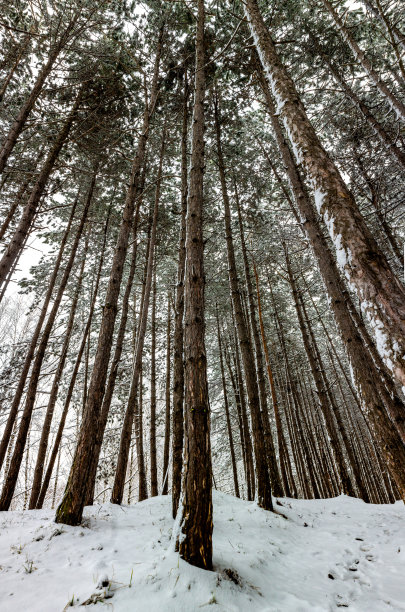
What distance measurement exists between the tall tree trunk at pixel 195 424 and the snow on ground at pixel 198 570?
0.22 meters

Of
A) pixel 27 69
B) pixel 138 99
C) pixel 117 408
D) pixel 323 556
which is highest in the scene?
pixel 138 99

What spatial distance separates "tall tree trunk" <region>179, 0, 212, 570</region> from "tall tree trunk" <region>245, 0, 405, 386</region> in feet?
6.17

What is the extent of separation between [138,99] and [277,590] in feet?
37.9

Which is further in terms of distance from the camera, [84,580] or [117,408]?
Answer: [117,408]

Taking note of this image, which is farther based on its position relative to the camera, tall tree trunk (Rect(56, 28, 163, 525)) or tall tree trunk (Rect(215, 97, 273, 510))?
tall tree trunk (Rect(215, 97, 273, 510))

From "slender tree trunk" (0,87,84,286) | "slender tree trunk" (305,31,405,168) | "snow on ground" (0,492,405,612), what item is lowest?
"snow on ground" (0,492,405,612)

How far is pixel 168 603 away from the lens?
2.12 m

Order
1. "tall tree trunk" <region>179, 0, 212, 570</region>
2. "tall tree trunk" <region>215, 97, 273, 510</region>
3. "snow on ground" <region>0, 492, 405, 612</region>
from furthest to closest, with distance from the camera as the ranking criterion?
"tall tree trunk" <region>215, 97, 273, 510</region> → "tall tree trunk" <region>179, 0, 212, 570</region> → "snow on ground" <region>0, 492, 405, 612</region>

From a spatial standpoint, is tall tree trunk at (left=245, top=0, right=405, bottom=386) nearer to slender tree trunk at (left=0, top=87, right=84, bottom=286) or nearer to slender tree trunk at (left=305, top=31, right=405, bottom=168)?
slender tree trunk at (left=0, top=87, right=84, bottom=286)

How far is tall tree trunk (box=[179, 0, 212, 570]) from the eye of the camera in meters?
2.75

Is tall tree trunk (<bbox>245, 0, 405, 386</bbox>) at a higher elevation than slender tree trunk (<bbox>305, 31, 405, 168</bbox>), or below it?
below

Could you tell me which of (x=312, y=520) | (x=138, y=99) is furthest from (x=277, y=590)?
(x=138, y=99)

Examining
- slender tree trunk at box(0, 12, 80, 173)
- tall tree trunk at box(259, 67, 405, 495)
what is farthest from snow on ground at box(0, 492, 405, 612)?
slender tree trunk at box(0, 12, 80, 173)

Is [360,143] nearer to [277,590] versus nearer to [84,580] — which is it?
[277,590]
